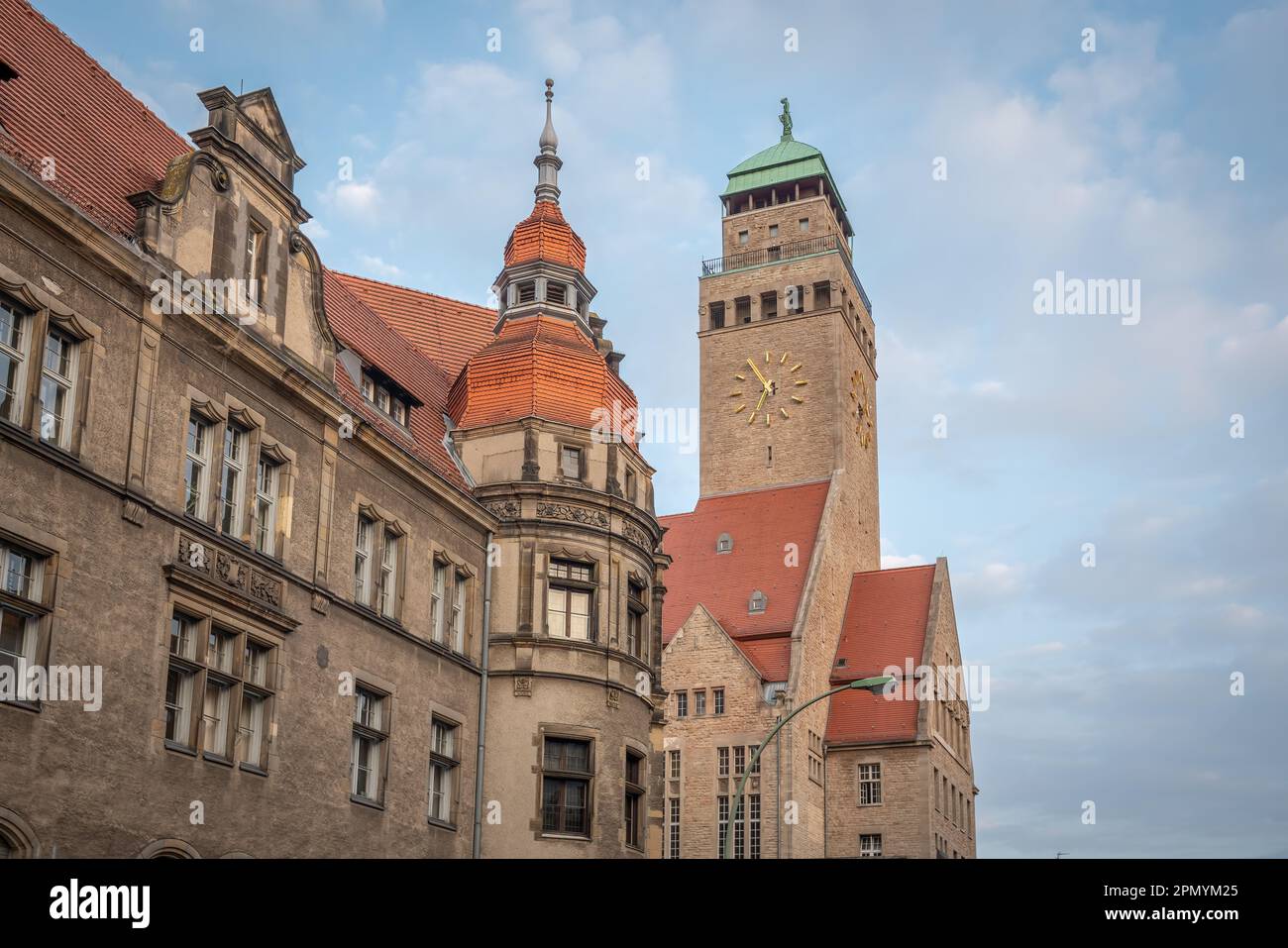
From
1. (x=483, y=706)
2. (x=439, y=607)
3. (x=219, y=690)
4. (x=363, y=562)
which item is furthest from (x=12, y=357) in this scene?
(x=483, y=706)

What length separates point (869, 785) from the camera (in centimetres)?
6272

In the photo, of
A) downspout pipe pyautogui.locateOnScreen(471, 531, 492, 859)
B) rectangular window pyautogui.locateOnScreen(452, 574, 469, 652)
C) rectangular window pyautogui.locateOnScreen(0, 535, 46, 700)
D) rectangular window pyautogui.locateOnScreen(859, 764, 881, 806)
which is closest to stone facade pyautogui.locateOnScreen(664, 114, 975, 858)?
rectangular window pyautogui.locateOnScreen(859, 764, 881, 806)

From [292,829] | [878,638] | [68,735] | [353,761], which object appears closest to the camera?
[68,735]

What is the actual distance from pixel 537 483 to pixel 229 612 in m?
9.82

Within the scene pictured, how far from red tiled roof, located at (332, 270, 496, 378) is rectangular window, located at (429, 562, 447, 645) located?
8362mm

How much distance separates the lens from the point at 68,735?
57.1 feet

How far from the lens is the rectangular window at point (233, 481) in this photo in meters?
21.6

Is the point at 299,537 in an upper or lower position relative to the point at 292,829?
upper

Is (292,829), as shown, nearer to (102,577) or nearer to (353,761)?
(353,761)

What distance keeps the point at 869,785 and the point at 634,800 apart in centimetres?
3396

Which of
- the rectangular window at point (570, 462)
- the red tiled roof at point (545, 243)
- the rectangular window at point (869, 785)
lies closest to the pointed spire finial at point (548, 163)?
the red tiled roof at point (545, 243)

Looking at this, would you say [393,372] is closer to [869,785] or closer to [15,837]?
[15,837]
